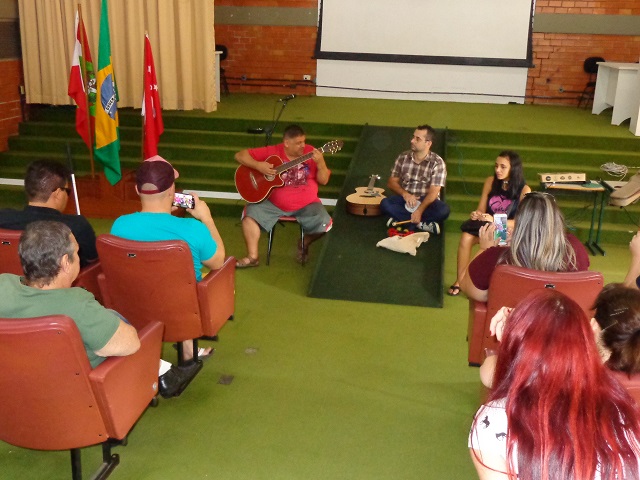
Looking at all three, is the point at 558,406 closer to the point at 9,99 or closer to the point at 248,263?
the point at 248,263

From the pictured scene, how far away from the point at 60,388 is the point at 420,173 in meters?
4.02

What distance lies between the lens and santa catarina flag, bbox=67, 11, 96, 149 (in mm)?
6738

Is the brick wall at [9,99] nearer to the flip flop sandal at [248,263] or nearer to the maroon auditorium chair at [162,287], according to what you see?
the flip flop sandal at [248,263]

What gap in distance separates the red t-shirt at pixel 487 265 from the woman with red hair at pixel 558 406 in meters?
1.73

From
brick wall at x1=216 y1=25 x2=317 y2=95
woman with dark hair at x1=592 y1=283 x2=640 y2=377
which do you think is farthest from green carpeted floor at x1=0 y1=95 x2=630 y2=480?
brick wall at x1=216 y1=25 x2=317 y2=95

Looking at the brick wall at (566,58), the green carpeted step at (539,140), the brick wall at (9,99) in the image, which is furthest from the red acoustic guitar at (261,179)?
the brick wall at (566,58)

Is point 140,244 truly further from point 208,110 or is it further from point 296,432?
point 208,110

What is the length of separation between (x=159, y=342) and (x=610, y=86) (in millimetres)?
8052

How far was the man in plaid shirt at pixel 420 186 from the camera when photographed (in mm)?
5711

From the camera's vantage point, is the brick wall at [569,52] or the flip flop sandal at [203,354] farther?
the brick wall at [569,52]

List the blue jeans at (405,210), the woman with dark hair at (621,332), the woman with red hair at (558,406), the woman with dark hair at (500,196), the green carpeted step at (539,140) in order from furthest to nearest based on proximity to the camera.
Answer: the green carpeted step at (539,140) → the blue jeans at (405,210) → the woman with dark hair at (500,196) → the woman with dark hair at (621,332) → the woman with red hair at (558,406)

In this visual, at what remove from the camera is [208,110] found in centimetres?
857

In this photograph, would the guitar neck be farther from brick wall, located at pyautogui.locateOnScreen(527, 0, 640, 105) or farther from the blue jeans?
brick wall, located at pyautogui.locateOnScreen(527, 0, 640, 105)

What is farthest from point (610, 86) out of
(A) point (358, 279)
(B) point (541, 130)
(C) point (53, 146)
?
(C) point (53, 146)
